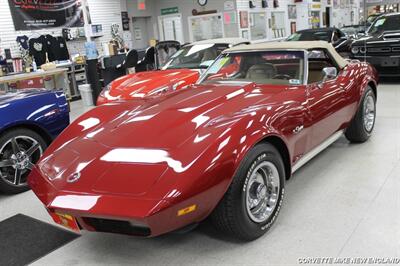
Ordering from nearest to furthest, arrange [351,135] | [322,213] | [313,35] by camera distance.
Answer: [322,213] < [351,135] < [313,35]

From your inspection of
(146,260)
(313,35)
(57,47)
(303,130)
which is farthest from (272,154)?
(57,47)

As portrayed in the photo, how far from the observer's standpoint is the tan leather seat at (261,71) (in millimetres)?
3695

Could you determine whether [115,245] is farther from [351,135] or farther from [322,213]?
[351,135]

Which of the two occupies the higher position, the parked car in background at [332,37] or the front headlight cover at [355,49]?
the parked car in background at [332,37]

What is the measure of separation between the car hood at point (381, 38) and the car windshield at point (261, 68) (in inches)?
199

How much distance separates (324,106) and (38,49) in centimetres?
956

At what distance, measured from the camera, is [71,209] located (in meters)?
2.27

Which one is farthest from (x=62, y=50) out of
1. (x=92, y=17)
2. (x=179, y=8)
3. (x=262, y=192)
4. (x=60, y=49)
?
(x=262, y=192)

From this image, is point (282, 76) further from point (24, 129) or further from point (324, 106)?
point (24, 129)

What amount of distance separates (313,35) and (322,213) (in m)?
8.40

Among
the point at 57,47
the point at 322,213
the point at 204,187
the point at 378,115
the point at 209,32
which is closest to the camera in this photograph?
the point at 204,187

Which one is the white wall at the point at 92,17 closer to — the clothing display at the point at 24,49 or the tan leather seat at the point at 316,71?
the clothing display at the point at 24,49

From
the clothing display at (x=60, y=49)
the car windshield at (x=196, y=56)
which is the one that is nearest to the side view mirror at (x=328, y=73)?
the car windshield at (x=196, y=56)

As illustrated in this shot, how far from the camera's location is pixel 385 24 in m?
8.88
